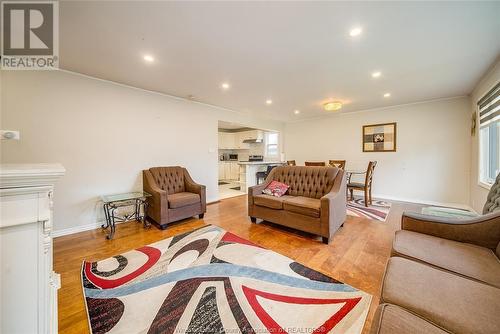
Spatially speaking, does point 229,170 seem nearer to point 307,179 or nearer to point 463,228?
point 307,179

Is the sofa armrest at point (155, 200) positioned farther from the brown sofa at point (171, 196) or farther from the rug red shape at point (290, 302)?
the rug red shape at point (290, 302)

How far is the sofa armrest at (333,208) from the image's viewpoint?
2490 millimetres

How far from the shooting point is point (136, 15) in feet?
5.71

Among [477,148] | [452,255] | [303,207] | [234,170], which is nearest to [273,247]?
[303,207]

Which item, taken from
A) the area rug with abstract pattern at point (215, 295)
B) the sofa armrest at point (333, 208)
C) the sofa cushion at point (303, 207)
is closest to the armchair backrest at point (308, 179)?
the sofa armrest at point (333, 208)

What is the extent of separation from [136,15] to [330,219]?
120 inches

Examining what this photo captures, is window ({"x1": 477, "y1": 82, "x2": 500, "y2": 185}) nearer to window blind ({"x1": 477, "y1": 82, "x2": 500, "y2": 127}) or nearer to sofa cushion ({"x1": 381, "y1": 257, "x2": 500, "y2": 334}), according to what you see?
window blind ({"x1": 477, "y1": 82, "x2": 500, "y2": 127})

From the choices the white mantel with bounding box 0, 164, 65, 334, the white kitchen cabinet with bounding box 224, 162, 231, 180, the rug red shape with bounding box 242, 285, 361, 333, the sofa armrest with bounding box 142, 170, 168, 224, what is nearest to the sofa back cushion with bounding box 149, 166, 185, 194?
the sofa armrest with bounding box 142, 170, 168, 224

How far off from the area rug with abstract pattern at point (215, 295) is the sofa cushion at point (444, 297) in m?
0.56

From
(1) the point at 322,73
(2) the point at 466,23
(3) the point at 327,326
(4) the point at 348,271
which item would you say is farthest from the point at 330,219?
(2) the point at 466,23

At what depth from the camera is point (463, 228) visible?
1.51 metres

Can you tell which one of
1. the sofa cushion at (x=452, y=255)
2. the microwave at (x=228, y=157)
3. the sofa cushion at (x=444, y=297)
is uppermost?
the microwave at (x=228, y=157)

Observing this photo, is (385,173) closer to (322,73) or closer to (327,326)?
(322,73)

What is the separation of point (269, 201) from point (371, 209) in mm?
2567
